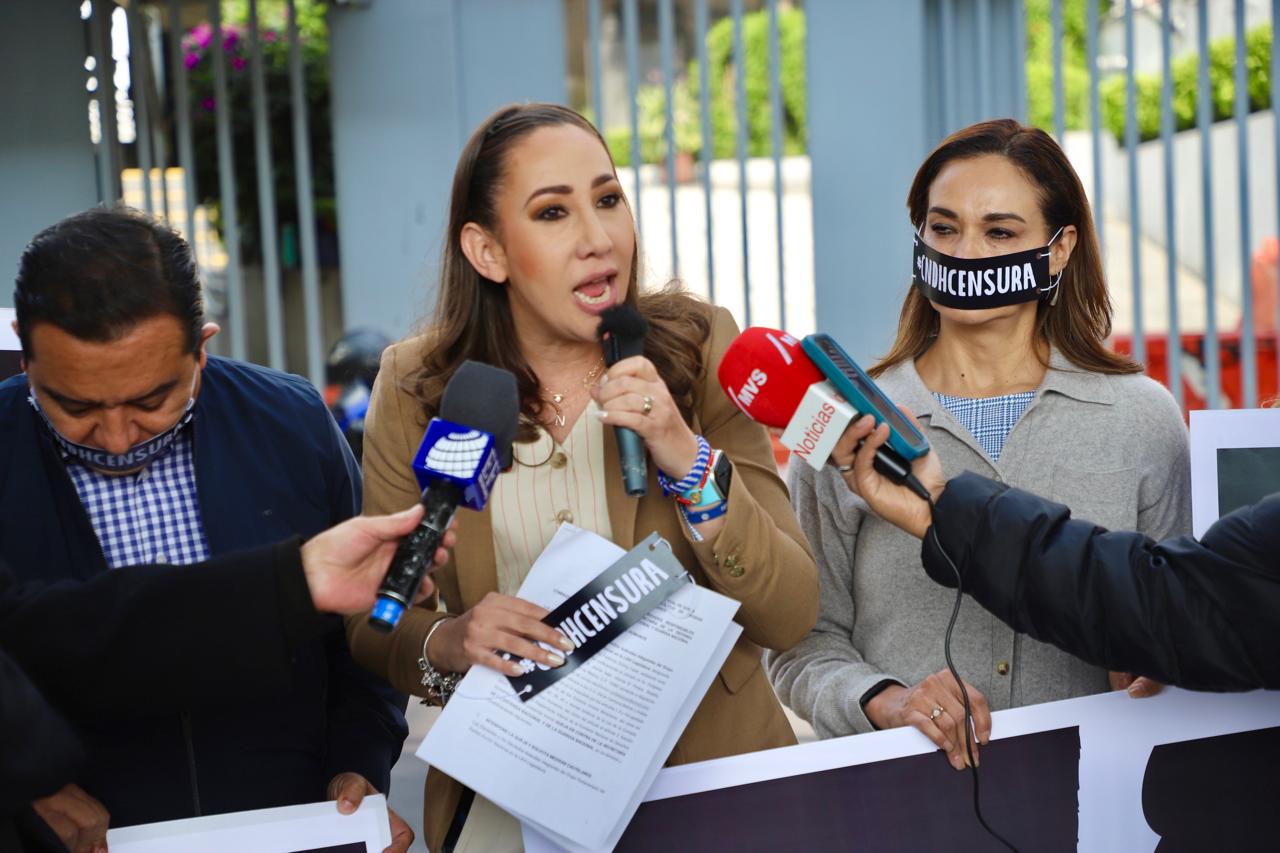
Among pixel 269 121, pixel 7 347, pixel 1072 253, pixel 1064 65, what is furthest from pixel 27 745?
pixel 1064 65

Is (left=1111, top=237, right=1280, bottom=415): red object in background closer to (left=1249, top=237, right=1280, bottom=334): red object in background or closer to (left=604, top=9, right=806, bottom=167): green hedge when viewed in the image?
(left=1249, top=237, right=1280, bottom=334): red object in background

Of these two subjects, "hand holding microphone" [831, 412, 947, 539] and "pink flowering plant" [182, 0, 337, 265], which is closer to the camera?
"hand holding microphone" [831, 412, 947, 539]

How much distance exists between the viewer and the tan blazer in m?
2.24

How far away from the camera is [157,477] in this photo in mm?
2381

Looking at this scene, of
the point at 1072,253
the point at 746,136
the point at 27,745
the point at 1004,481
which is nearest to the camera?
the point at 27,745

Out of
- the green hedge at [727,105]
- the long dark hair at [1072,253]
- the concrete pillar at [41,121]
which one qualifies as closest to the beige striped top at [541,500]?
the long dark hair at [1072,253]

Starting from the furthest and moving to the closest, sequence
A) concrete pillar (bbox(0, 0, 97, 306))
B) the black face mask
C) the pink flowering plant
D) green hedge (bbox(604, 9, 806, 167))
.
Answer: green hedge (bbox(604, 9, 806, 167)) < the pink flowering plant < concrete pillar (bbox(0, 0, 97, 306)) < the black face mask

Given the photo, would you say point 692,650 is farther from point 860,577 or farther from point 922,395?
point 922,395

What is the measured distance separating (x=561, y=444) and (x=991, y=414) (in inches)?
33.9

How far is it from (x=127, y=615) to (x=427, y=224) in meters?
4.83

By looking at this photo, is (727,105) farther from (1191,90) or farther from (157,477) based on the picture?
(157,477)

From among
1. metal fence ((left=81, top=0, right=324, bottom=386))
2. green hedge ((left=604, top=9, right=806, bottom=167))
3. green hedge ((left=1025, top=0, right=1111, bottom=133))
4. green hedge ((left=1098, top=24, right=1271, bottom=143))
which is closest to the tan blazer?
metal fence ((left=81, top=0, right=324, bottom=386))

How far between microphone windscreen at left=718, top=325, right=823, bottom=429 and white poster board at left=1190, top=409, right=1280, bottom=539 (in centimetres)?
74

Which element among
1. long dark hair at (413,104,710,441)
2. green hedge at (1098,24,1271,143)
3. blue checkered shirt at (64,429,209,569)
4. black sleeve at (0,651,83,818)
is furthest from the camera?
green hedge at (1098,24,1271,143)
